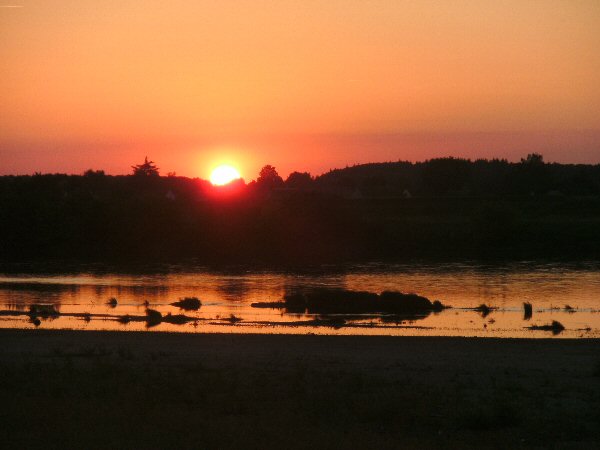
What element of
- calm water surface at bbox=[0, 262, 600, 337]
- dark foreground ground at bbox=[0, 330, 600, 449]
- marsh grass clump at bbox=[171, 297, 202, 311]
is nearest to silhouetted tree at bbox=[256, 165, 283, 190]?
calm water surface at bbox=[0, 262, 600, 337]

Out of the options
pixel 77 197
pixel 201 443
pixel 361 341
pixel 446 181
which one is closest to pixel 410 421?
pixel 201 443

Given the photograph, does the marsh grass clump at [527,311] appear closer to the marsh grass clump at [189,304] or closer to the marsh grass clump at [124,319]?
the marsh grass clump at [189,304]

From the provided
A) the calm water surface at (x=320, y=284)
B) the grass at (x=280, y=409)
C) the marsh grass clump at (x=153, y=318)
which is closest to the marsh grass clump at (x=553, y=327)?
the calm water surface at (x=320, y=284)

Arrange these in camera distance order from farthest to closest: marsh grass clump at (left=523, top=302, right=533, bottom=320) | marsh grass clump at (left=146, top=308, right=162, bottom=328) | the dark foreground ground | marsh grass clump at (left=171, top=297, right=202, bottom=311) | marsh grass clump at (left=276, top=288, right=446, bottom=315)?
1. marsh grass clump at (left=171, top=297, right=202, bottom=311)
2. marsh grass clump at (left=276, top=288, right=446, bottom=315)
3. marsh grass clump at (left=523, top=302, right=533, bottom=320)
4. marsh grass clump at (left=146, top=308, right=162, bottom=328)
5. the dark foreground ground

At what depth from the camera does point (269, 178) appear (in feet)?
423

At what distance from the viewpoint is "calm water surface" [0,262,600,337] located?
26.9 metres

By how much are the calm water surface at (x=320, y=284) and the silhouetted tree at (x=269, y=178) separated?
66.8 metres

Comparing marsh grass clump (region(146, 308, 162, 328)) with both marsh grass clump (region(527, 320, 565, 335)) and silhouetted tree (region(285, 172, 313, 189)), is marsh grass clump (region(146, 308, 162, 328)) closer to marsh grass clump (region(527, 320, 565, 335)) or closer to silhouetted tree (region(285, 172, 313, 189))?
marsh grass clump (region(527, 320, 565, 335))

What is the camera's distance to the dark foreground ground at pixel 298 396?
9.59m

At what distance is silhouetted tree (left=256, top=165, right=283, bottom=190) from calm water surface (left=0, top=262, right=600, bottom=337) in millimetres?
66783

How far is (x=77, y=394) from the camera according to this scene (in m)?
12.1

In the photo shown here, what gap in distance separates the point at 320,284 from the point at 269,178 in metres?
84.8

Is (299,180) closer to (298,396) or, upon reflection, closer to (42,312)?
(42,312)

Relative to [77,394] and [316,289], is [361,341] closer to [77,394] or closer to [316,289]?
[77,394]
